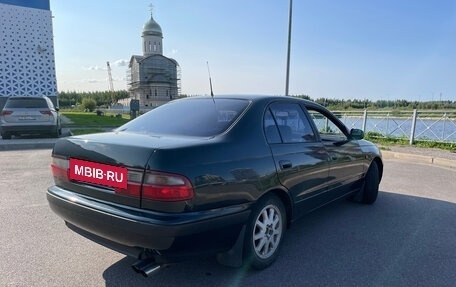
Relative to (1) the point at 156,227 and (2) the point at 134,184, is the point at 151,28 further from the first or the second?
(1) the point at 156,227

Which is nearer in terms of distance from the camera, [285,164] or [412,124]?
[285,164]

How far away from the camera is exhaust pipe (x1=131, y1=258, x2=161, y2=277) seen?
2102 mm

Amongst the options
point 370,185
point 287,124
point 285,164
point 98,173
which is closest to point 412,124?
point 370,185

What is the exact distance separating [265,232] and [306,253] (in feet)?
2.16

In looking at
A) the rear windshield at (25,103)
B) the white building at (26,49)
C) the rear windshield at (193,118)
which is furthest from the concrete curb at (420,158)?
the white building at (26,49)

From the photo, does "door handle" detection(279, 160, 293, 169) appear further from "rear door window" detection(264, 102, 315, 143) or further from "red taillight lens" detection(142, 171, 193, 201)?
"red taillight lens" detection(142, 171, 193, 201)

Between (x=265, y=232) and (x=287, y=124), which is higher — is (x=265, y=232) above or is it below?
below

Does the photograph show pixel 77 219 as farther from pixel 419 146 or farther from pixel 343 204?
pixel 419 146

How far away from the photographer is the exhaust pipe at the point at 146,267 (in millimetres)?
2102

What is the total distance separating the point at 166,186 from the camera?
2049 mm

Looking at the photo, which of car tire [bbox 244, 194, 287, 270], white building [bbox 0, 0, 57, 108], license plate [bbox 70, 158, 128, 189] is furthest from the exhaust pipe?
white building [bbox 0, 0, 57, 108]

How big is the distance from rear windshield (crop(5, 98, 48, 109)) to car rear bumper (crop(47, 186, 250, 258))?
915cm

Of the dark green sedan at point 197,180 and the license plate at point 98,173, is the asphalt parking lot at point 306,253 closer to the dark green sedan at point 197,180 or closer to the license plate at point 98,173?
the dark green sedan at point 197,180

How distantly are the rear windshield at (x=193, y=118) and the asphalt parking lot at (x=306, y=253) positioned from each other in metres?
1.24
